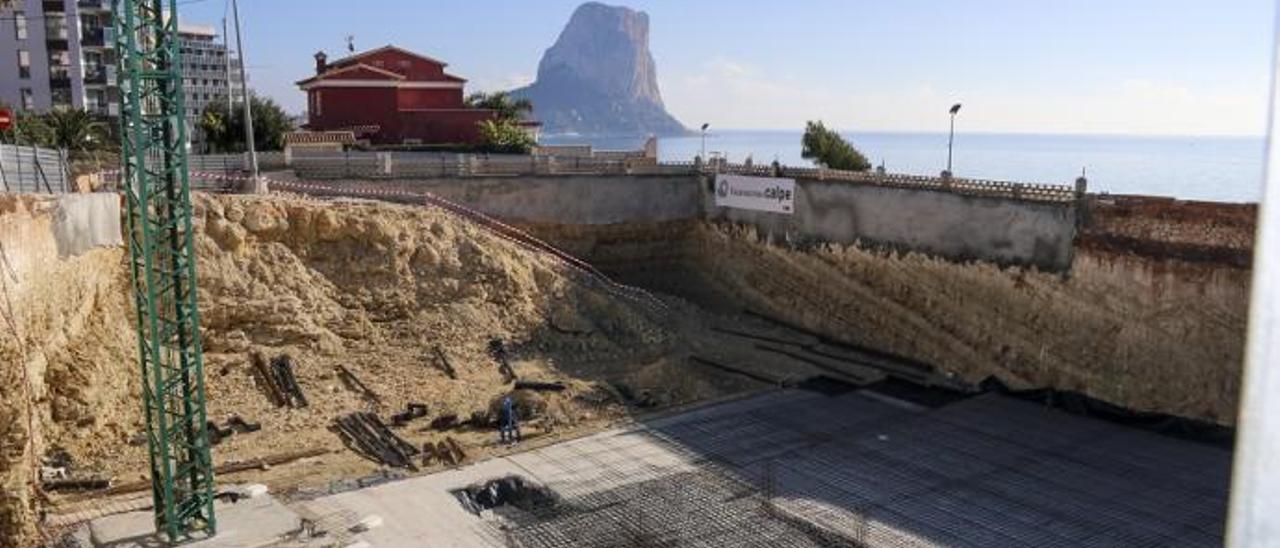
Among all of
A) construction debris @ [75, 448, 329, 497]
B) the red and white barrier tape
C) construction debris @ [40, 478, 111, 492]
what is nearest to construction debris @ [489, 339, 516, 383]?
the red and white barrier tape

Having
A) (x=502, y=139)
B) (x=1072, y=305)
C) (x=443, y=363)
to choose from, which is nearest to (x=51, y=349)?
(x=443, y=363)

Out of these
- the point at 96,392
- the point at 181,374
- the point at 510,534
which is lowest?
the point at 510,534

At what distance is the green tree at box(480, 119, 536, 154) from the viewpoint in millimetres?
47938

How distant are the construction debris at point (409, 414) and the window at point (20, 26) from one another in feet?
163

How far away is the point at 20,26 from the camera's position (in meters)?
57.9

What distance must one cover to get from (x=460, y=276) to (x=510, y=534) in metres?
13.7

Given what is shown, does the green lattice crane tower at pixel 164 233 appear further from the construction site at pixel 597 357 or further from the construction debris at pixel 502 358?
the construction debris at pixel 502 358

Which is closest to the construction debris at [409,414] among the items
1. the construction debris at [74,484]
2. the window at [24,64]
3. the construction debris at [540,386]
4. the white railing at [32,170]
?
the construction debris at [540,386]

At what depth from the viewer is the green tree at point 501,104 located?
58125mm

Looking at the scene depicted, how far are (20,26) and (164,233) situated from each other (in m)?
53.4

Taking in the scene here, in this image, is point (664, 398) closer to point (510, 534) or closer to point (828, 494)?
point (828, 494)

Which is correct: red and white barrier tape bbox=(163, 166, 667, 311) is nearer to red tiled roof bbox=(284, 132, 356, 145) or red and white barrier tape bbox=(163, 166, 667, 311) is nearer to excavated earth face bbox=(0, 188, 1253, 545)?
excavated earth face bbox=(0, 188, 1253, 545)

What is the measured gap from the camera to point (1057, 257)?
1075 inches

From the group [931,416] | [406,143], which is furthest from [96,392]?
[406,143]
